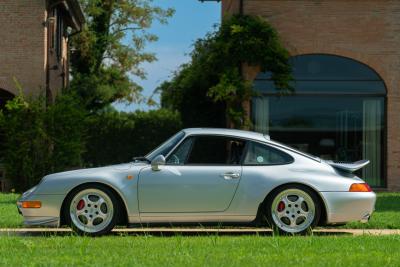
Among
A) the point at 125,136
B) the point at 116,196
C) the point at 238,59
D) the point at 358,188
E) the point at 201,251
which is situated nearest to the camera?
the point at 201,251

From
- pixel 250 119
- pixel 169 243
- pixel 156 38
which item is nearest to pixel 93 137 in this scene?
pixel 250 119

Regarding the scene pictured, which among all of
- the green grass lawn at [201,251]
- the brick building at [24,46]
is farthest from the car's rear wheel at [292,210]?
the brick building at [24,46]

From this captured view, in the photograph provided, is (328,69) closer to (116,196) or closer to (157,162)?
(157,162)

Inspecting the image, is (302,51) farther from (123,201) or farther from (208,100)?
(123,201)

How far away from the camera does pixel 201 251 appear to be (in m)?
7.88

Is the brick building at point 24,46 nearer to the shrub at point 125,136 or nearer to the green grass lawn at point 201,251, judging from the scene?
the shrub at point 125,136

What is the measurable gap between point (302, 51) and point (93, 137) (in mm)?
9655

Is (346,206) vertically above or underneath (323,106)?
underneath

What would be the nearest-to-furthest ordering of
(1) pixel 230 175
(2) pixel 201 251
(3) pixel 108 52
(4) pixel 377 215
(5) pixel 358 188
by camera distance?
(2) pixel 201 251
(1) pixel 230 175
(5) pixel 358 188
(4) pixel 377 215
(3) pixel 108 52

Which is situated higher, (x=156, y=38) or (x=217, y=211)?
(x=156, y=38)

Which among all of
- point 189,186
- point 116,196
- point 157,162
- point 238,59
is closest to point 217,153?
point 189,186

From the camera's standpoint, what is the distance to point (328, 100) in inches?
821

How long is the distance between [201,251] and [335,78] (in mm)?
13615

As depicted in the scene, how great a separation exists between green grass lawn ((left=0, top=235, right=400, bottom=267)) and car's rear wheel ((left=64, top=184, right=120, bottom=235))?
0.42m
